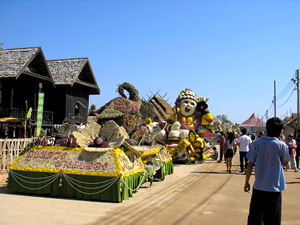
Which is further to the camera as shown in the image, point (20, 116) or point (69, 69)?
point (69, 69)

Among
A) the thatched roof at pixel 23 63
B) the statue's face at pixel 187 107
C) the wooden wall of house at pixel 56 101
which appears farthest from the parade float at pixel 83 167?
the wooden wall of house at pixel 56 101

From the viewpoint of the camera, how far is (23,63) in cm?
1738

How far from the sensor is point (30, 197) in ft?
23.4

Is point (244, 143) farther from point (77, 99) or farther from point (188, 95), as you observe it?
point (77, 99)

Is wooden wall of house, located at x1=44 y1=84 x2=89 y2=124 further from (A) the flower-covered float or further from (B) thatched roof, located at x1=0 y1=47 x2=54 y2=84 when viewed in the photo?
(A) the flower-covered float

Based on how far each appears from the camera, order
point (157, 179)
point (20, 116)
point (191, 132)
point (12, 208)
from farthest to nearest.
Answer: point (20, 116) → point (191, 132) → point (157, 179) → point (12, 208)

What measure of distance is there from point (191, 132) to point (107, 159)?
8.74 meters

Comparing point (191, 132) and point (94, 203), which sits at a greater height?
point (191, 132)

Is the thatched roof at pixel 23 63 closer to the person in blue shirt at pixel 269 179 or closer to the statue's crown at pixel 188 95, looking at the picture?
the statue's crown at pixel 188 95

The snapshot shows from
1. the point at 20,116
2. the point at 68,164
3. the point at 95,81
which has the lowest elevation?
the point at 68,164

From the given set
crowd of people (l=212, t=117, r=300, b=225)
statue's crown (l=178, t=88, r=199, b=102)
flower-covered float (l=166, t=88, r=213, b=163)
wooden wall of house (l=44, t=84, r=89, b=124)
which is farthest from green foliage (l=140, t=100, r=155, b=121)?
crowd of people (l=212, t=117, r=300, b=225)

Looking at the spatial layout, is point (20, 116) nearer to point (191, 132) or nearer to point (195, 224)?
point (191, 132)

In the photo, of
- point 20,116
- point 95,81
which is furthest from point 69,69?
point 20,116

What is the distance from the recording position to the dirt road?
5320 millimetres
